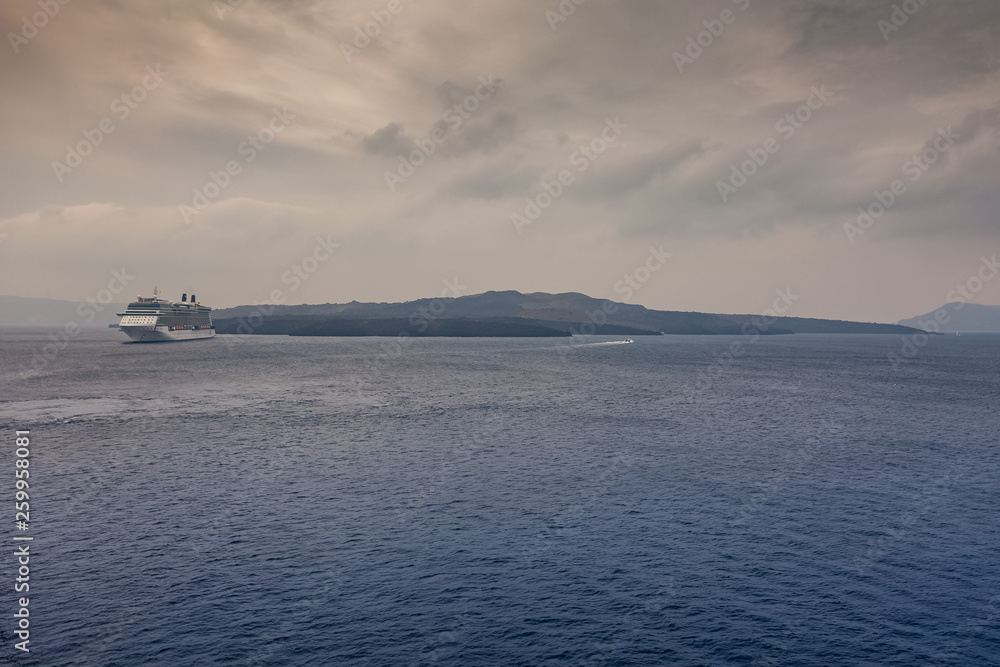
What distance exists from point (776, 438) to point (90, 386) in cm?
11297

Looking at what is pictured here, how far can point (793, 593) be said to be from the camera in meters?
28.7

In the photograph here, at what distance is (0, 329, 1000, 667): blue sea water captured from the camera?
24516 millimetres

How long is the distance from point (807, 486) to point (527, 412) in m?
41.9

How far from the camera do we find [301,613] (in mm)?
26469

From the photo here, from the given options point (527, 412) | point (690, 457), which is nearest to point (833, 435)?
point (690, 457)

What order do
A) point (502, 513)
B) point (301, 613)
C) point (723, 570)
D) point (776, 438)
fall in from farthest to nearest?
point (776, 438), point (502, 513), point (723, 570), point (301, 613)

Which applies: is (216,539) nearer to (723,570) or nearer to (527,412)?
(723,570)

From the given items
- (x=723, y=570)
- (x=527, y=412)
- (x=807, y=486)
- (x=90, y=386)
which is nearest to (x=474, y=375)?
(x=527, y=412)

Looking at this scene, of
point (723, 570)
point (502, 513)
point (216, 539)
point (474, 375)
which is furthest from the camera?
point (474, 375)

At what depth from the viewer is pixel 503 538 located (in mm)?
35594

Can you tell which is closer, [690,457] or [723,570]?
[723,570]

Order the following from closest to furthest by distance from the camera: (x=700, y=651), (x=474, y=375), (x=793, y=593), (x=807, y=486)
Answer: (x=700, y=651)
(x=793, y=593)
(x=807, y=486)
(x=474, y=375)

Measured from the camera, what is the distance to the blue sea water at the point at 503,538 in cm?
2452

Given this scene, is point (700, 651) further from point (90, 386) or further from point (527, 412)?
point (90, 386)
